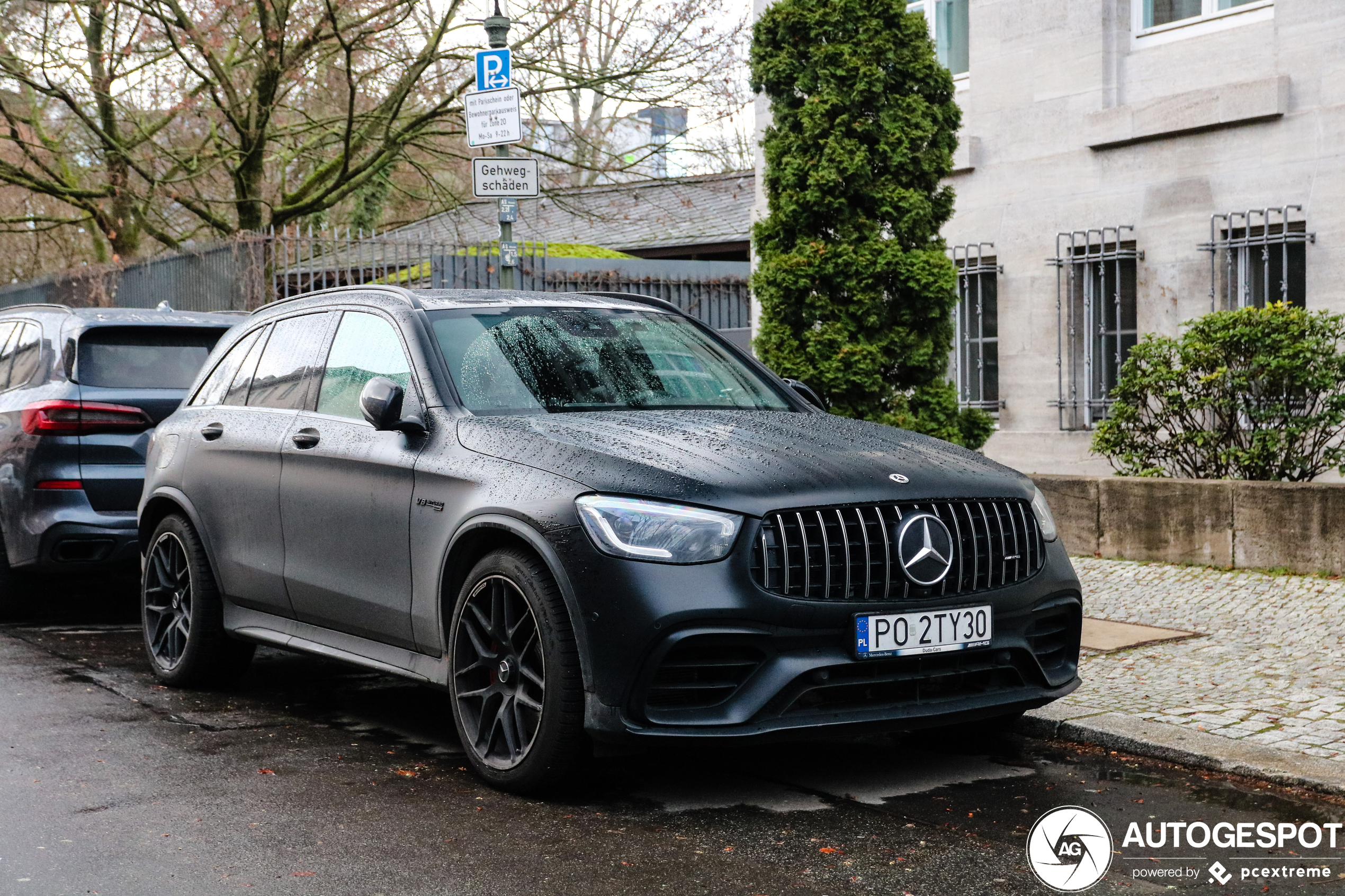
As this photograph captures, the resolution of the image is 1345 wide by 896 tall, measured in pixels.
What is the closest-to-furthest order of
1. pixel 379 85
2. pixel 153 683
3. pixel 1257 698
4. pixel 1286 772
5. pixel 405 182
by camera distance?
1. pixel 1286 772
2. pixel 1257 698
3. pixel 153 683
4. pixel 379 85
5. pixel 405 182

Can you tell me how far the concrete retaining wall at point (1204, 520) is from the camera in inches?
369

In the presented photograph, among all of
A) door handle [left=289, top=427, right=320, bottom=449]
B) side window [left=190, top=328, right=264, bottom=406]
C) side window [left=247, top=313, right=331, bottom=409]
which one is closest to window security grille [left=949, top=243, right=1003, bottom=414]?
side window [left=190, top=328, right=264, bottom=406]

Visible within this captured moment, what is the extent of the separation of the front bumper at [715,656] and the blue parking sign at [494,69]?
6.23 meters

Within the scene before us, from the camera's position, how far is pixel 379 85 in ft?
65.9

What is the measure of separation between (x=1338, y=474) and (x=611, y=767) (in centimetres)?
727

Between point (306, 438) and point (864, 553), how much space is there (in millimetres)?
2485

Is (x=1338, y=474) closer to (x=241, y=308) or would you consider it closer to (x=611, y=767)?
(x=611, y=767)

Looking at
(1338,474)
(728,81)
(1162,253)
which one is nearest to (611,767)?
(1338,474)

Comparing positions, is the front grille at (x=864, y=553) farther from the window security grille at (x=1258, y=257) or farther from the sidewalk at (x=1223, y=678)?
the window security grille at (x=1258, y=257)

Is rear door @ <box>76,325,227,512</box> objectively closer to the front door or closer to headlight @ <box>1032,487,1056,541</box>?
the front door

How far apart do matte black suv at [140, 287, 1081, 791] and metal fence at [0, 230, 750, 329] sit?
24.7ft

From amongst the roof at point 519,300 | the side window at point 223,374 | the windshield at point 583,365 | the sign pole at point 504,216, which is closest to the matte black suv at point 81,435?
the side window at point 223,374

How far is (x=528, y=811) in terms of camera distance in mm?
4855

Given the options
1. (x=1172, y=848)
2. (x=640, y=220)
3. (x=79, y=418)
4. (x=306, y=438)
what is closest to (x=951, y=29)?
(x=79, y=418)
